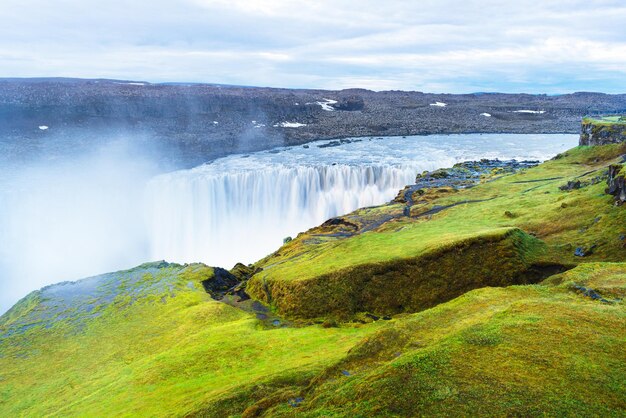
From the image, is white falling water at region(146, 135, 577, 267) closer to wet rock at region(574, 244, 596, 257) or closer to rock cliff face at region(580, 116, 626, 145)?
rock cliff face at region(580, 116, 626, 145)

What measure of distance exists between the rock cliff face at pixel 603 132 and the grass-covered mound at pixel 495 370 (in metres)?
48.1

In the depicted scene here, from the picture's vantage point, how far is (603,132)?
181 ft

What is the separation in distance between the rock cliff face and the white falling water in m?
26.0

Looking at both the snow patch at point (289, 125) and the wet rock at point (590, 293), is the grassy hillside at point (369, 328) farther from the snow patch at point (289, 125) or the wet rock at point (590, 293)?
the snow patch at point (289, 125)

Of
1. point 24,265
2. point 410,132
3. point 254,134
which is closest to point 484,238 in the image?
point 24,265

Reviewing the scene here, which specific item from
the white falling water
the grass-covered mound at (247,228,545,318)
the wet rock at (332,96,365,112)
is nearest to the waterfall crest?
the white falling water

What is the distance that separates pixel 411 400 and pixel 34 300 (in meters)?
36.4

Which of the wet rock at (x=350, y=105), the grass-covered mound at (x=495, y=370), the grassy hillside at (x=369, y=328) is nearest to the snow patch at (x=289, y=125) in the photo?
the wet rock at (x=350, y=105)

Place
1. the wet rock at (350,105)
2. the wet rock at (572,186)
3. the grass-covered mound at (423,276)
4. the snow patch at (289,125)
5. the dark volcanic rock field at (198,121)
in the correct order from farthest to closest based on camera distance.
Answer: the wet rock at (350,105), the snow patch at (289,125), the dark volcanic rock field at (198,121), the wet rock at (572,186), the grass-covered mound at (423,276)

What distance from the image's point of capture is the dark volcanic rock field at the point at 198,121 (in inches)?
4353

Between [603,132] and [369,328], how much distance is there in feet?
162

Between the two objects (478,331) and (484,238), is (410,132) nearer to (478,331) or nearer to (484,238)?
(484,238)

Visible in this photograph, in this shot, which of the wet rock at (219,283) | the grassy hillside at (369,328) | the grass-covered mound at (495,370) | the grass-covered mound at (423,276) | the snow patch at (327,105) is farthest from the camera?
the snow patch at (327,105)

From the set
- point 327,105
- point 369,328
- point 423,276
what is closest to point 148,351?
point 369,328
